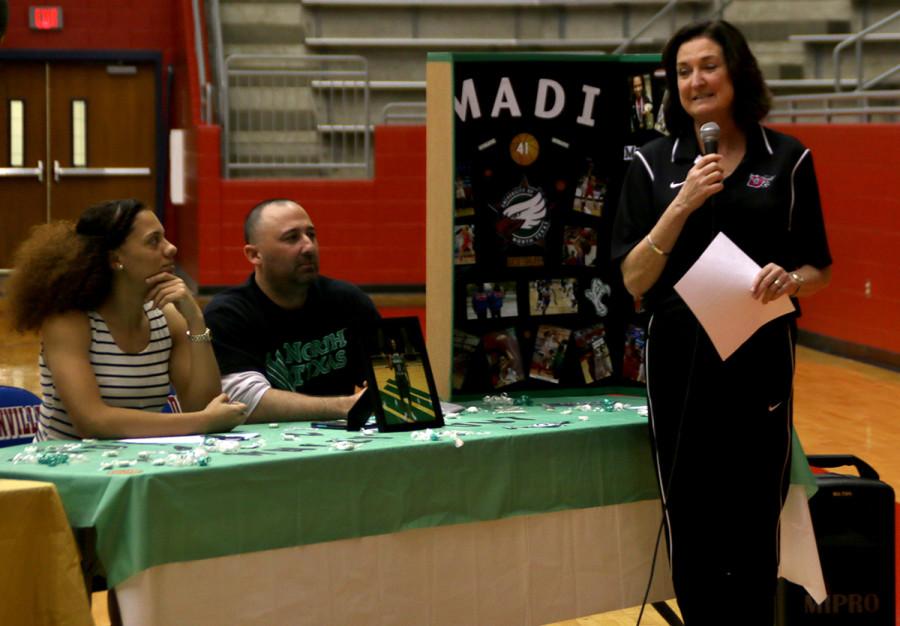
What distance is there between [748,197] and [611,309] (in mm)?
935

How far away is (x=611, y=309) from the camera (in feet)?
11.9

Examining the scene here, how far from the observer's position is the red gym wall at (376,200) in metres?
8.62

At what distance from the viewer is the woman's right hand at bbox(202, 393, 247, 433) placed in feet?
9.72

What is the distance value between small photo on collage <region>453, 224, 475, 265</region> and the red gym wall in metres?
5.57

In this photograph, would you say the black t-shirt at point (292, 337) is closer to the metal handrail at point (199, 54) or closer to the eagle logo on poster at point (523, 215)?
the eagle logo on poster at point (523, 215)

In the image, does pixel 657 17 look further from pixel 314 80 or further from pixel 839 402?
pixel 839 402

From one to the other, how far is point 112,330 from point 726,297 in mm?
1393

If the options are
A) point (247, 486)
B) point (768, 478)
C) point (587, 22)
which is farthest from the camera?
point (587, 22)

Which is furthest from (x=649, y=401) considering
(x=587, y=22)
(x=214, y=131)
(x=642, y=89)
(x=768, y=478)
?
(x=587, y=22)

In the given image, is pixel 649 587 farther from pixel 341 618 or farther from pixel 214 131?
pixel 214 131

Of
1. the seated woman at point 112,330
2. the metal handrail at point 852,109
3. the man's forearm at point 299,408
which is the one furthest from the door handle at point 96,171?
the man's forearm at point 299,408

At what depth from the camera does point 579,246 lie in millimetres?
3578

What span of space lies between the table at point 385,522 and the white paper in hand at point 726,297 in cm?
46

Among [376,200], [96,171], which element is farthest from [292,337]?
[96,171]
